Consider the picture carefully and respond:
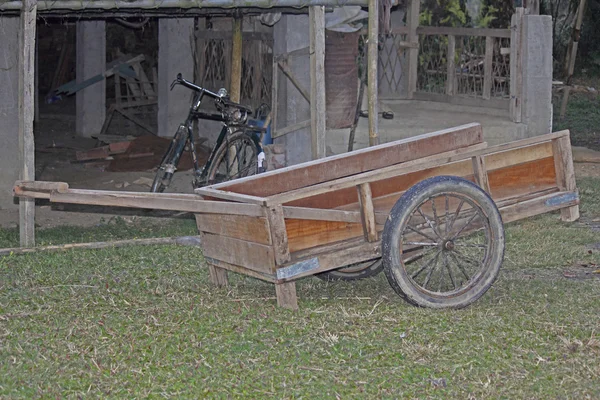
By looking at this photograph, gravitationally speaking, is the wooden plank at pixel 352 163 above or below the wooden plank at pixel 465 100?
below

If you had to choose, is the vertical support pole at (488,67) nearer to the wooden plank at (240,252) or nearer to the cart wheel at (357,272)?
the cart wheel at (357,272)

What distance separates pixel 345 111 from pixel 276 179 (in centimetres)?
540

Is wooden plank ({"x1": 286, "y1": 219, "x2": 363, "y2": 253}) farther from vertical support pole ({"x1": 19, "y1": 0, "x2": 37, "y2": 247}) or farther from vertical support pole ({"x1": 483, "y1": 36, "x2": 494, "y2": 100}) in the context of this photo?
vertical support pole ({"x1": 483, "y1": 36, "x2": 494, "y2": 100})

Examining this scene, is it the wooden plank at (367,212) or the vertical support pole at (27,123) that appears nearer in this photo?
the wooden plank at (367,212)

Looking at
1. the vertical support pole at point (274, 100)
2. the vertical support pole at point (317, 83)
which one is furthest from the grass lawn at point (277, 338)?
the vertical support pole at point (274, 100)

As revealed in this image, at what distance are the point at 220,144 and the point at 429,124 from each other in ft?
12.1

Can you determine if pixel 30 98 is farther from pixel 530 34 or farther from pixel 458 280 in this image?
pixel 530 34

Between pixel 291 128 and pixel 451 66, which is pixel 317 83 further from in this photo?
pixel 451 66

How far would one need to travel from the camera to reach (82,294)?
20.3 feet

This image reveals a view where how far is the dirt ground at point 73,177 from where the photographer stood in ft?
31.0

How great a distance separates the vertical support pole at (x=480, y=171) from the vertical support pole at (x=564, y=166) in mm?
553

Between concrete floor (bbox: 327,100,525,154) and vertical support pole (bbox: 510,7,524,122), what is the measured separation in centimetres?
19

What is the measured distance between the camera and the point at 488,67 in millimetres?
13328

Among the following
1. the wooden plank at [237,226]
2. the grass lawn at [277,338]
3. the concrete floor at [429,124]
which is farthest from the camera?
the concrete floor at [429,124]
